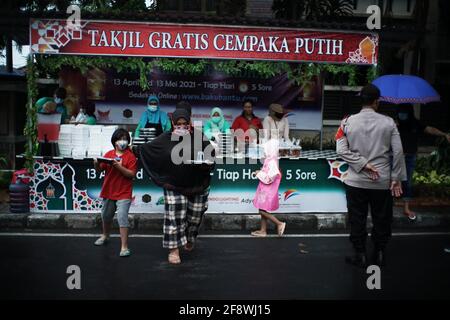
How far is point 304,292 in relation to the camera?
500cm

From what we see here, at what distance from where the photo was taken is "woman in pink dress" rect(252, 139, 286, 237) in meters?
7.29

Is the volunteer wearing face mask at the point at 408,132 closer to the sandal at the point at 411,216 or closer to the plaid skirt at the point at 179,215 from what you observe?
the sandal at the point at 411,216

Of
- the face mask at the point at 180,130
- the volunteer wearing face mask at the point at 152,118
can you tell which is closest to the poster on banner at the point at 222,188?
the volunteer wearing face mask at the point at 152,118

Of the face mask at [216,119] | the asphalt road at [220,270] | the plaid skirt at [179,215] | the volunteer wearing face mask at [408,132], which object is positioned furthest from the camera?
the face mask at [216,119]

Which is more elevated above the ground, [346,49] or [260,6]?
[260,6]

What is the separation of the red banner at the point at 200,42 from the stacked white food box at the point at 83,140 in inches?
46.6

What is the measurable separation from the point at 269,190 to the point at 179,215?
1821 millimetres

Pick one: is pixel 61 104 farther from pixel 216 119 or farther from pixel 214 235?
pixel 214 235

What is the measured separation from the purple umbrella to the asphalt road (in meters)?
2.14

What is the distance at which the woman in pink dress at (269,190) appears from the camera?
7285 mm

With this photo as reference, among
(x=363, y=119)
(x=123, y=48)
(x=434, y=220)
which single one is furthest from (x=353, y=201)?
(x=123, y=48)

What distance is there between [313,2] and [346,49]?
4266 millimetres

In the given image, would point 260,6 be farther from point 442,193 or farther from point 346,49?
point 442,193

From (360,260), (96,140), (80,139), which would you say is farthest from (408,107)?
(80,139)
